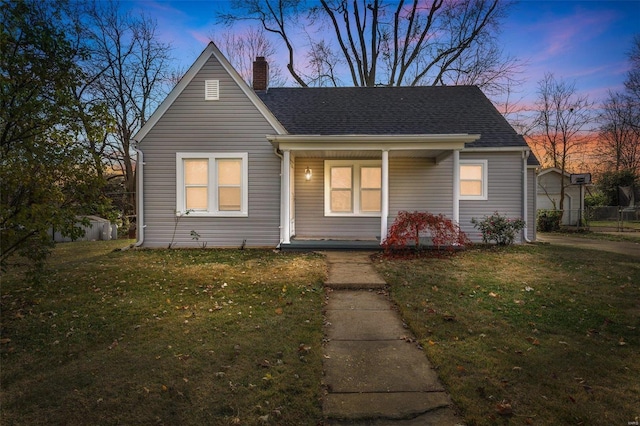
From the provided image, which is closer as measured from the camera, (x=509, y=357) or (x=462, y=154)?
(x=509, y=357)

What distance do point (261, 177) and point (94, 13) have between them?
16.8 meters

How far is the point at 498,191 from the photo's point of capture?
1159cm

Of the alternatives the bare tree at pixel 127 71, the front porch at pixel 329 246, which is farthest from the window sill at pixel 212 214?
the bare tree at pixel 127 71

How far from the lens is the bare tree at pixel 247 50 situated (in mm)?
24797

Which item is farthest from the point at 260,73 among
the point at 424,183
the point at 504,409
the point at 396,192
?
the point at 504,409

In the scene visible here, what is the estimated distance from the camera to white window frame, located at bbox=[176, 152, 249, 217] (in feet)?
33.3

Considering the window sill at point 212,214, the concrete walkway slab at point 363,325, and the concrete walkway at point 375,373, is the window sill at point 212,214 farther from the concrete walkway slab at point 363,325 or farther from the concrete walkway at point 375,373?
the concrete walkway slab at point 363,325

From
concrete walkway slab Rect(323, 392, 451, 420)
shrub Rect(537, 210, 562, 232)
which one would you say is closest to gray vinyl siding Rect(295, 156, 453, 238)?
concrete walkway slab Rect(323, 392, 451, 420)

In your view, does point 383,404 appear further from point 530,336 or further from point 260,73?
point 260,73

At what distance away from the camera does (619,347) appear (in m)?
3.69

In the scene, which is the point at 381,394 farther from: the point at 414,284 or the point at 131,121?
the point at 131,121

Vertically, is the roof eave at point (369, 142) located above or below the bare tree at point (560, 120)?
below

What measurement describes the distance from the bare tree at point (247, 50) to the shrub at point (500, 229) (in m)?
19.1

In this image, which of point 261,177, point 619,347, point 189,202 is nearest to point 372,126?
point 261,177
